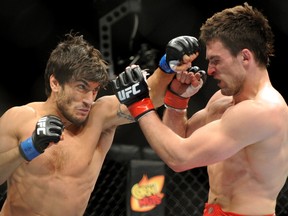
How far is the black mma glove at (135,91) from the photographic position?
1.75m

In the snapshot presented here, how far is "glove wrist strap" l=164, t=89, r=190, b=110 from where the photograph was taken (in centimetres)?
211

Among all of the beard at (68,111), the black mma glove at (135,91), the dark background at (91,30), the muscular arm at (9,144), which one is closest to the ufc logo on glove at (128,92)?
the black mma glove at (135,91)

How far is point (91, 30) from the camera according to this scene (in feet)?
11.3

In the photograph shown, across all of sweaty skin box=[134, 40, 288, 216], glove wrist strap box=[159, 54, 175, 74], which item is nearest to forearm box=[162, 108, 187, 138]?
glove wrist strap box=[159, 54, 175, 74]

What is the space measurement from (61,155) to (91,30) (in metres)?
1.57

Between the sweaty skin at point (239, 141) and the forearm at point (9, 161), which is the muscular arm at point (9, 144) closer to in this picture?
the forearm at point (9, 161)

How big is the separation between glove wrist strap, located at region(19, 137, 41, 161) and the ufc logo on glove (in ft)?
1.10

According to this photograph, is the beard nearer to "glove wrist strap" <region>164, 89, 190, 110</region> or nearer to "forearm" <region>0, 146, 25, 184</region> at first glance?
"forearm" <region>0, 146, 25, 184</region>

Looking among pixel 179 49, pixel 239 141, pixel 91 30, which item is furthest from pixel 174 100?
pixel 91 30

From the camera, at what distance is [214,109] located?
206 centimetres

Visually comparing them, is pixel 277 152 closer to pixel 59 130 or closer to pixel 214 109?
pixel 214 109

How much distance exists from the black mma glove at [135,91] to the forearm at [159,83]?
1.04 feet

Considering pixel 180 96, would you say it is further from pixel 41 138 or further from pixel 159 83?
pixel 41 138

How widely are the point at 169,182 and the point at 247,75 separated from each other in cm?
146
